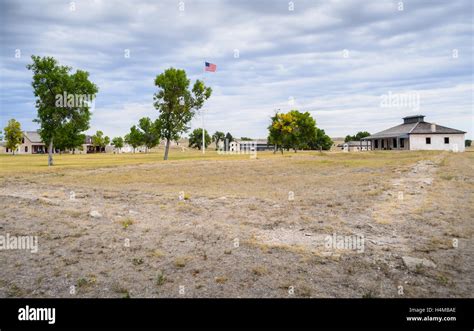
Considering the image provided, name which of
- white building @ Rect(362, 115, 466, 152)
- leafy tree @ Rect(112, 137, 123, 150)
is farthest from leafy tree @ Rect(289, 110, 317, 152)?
leafy tree @ Rect(112, 137, 123, 150)

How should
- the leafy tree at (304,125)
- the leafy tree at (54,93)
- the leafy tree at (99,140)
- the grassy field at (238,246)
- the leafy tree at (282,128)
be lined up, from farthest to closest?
the leafy tree at (99,140) → the leafy tree at (304,125) → the leafy tree at (282,128) → the leafy tree at (54,93) → the grassy field at (238,246)

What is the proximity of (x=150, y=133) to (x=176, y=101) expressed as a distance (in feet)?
37.9

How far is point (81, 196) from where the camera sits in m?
16.2

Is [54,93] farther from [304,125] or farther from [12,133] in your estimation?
[12,133]

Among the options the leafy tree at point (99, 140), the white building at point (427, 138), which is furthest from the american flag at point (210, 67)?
the leafy tree at point (99, 140)

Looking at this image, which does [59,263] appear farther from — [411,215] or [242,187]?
[242,187]

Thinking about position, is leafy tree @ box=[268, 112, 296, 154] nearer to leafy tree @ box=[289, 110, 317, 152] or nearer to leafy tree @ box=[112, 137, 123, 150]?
leafy tree @ box=[289, 110, 317, 152]

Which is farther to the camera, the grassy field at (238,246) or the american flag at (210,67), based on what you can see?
the american flag at (210,67)

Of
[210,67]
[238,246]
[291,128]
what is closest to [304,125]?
[291,128]

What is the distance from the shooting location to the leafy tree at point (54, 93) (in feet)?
123

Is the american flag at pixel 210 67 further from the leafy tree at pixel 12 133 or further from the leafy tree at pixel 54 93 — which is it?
the leafy tree at pixel 12 133

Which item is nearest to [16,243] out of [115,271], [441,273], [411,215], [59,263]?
[59,263]

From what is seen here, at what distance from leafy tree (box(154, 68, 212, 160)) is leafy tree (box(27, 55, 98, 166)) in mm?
14951

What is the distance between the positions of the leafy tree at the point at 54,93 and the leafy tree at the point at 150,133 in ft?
50.1
